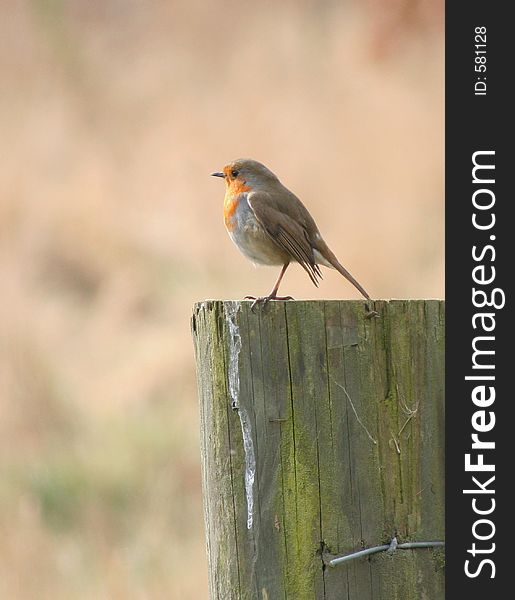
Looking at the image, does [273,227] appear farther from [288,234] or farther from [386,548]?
[386,548]

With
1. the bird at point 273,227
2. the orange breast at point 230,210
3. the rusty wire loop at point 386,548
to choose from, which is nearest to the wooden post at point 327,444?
the rusty wire loop at point 386,548

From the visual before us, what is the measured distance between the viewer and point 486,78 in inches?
96.3

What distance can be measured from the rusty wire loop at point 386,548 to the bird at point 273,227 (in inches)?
72.6

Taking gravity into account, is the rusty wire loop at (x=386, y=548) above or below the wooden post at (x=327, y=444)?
below

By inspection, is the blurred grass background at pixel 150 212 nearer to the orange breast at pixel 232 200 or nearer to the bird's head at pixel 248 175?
the orange breast at pixel 232 200

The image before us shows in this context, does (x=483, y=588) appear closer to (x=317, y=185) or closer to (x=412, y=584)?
(x=412, y=584)

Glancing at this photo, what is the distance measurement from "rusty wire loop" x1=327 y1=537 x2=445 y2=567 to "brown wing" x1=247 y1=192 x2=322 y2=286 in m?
1.94

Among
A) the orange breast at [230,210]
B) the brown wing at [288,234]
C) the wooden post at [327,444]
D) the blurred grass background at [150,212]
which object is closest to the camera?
the wooden post at [327,444]

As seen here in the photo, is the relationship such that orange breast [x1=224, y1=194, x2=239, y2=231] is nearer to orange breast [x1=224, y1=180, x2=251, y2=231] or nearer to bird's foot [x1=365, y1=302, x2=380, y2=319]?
orange breast [x1=224, y1=180, x2=251, y2=231]

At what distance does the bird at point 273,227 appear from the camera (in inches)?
174

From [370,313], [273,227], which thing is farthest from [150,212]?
[370,313]

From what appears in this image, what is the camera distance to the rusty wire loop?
2486mm

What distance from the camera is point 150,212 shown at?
1212 cm

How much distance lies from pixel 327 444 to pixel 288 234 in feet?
6.62
